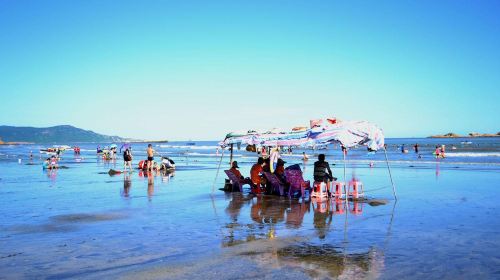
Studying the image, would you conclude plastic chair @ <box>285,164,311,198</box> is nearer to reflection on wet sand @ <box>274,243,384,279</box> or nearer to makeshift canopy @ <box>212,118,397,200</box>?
makeshift canopy @ <box>212,118,397,200</box>

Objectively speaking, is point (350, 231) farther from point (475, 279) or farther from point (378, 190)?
point (378, 190)

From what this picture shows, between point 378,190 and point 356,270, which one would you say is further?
point 378,190

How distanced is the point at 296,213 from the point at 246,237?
10.7 ft

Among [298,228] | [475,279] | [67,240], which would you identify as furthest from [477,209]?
[67,240]

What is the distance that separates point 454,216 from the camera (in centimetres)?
1134

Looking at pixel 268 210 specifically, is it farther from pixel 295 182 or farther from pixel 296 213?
pixel 295 182

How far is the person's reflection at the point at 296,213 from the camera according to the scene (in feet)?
34.7

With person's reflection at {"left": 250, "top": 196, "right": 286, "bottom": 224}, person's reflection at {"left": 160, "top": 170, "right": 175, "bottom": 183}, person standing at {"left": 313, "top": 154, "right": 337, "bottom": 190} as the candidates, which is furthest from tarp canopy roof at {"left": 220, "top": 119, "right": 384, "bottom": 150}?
person's reflection at {"left": 160, "top": 170, "right": 175, "bottom": 183}

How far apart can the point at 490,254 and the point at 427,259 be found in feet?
4.00

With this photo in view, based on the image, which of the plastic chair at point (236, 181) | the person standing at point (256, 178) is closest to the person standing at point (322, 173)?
the person standing at point (256, 178)

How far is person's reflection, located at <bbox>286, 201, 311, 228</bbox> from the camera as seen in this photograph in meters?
10.6

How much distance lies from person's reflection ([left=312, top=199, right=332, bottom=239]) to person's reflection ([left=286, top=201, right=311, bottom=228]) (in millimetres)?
296

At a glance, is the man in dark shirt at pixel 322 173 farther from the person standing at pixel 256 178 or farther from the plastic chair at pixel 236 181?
the plastic chair at pixel 236 181

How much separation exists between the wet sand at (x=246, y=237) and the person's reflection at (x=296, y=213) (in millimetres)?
27
